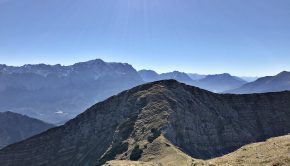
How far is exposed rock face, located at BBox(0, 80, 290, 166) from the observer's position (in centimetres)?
13550

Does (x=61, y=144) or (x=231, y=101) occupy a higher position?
(x=231, y=101)

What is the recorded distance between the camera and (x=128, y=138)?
5359 inches

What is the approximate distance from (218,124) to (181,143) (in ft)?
87.5

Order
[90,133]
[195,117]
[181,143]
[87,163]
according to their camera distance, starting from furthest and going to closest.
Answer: [90,133] < [195,117] < [87,163] < [181,143]

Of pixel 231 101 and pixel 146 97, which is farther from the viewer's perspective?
pixel 231 101

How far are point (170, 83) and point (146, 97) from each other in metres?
14.8

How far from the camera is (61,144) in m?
A: 167

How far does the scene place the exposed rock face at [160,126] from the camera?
13550 centimetres

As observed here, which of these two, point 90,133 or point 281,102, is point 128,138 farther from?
point 281,102

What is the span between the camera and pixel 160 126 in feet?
434

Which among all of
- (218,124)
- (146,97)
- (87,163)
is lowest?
(87,163)

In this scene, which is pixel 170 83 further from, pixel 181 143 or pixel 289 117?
pixel 289 117

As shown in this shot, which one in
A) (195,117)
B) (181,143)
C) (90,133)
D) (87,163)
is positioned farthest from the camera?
(90,133)

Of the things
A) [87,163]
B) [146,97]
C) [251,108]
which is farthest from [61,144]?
[251,108]
